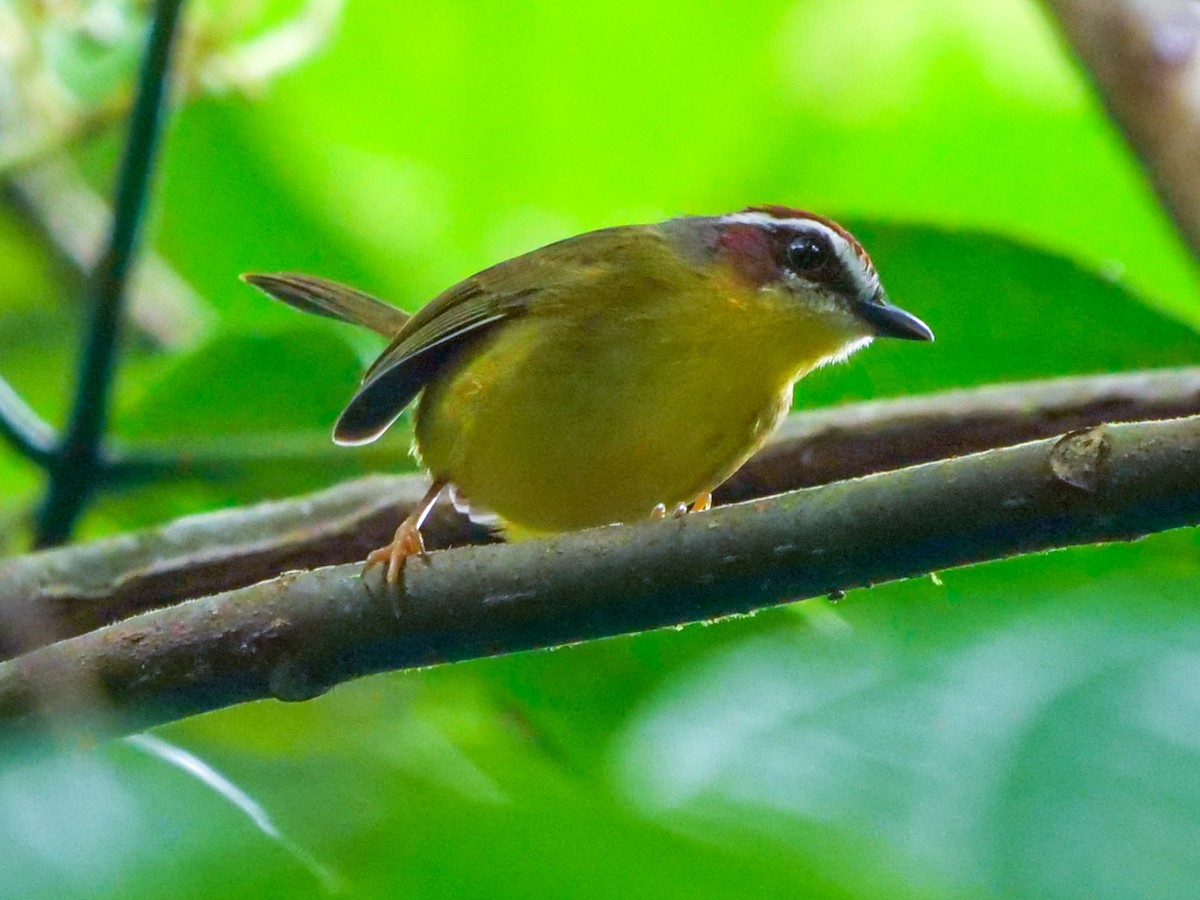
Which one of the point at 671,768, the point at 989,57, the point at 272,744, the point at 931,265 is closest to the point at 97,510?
the point at 272,744

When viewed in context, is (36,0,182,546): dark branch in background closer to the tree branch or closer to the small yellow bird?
the small yellow bird

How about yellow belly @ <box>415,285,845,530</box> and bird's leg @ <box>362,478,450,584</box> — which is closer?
bird's leg @ <box>362,478,450,584</box>

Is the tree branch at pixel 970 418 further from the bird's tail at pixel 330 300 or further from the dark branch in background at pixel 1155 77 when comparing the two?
the bird's tail at pixel 330 300

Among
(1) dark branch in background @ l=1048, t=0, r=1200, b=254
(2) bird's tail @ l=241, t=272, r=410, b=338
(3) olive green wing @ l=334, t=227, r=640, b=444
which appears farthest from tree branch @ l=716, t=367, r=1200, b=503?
(2) bird's tail @ l=241, t=272, r=410, b=338

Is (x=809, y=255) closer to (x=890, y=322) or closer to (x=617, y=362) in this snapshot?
(x=890, y=322)

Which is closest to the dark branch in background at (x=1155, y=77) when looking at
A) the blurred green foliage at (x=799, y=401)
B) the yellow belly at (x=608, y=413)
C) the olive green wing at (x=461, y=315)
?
the blurred green foliage at (x=799, y=401)

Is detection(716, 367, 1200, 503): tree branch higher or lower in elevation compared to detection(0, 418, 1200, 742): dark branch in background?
lower

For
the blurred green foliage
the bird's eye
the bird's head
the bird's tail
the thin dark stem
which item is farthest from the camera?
the bird's tail

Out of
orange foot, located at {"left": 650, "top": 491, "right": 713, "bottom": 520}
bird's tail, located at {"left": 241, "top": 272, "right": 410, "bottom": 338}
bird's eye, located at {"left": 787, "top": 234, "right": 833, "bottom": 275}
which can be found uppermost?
bird's eye, located at {"left": 787, "top": 234, "right": 833, "bottom": 275}
